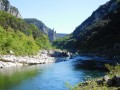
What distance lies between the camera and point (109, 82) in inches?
1379

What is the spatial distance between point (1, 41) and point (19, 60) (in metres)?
15.0

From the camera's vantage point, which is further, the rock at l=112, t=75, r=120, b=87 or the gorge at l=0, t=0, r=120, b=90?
the gorge at l=0, t=0, r=120, b=90

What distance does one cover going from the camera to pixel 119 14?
174 m

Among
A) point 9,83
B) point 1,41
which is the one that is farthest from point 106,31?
point 9,83

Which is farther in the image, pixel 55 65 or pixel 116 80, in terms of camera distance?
pixel 55 65

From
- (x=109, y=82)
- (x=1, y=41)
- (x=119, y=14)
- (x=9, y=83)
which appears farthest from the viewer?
(x=119, y=14)

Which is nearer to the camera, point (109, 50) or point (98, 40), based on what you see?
point (109, 50)

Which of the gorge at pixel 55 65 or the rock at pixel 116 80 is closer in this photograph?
the rock at pixel 116 80

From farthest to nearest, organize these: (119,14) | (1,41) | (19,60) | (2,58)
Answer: (119,14), (1,41), (19,60), (2,58)

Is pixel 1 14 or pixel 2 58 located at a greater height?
pixel 1 14

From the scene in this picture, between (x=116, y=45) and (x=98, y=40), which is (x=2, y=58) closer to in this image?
(x=116, y=45)

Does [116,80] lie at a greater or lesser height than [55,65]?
greater

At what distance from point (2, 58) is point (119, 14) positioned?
94634mm

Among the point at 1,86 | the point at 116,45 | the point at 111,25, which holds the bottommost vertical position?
the point at 1,86
